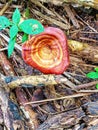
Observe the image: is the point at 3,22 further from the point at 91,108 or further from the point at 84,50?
the point at 91,108

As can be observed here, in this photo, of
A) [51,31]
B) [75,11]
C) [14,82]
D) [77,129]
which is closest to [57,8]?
[75,11]

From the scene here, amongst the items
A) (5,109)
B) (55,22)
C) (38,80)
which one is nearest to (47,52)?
(38,80)

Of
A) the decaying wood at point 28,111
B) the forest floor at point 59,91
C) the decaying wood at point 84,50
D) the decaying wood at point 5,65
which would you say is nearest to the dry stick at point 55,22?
the forest floor at point 59,91

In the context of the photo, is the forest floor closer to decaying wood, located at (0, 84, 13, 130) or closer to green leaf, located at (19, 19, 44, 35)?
decaying wood, located at (0, 84, 13, 130)

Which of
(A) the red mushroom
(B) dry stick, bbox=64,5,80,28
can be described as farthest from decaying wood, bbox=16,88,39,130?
(B) dry stick, bbox=64,5,80,28

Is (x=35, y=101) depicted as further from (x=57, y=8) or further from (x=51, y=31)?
(x=57, y=8)

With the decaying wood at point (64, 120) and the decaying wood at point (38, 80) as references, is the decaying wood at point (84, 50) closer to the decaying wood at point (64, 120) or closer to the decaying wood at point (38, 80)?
the decaying wood at point (38, 80)

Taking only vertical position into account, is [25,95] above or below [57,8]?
below
